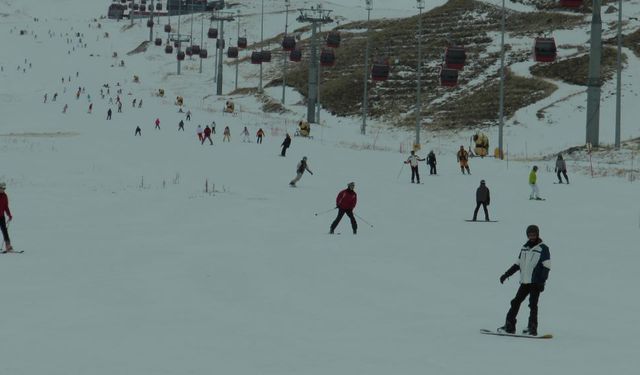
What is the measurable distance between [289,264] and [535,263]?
7.30 m

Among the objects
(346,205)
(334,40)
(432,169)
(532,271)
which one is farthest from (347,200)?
(334,40)

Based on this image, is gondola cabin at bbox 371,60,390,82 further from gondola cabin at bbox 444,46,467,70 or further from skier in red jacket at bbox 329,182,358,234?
skier in red jacket at bbox 329,182,358,234

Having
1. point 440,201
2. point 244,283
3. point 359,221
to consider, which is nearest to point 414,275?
point 244,283

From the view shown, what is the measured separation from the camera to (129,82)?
4419 inches

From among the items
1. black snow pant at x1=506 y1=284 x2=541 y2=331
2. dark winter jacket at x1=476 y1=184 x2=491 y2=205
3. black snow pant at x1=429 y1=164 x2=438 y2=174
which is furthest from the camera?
black snow pant at x1=429 y1=164 x2=438 y2=174

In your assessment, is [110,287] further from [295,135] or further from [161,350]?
[295,135]

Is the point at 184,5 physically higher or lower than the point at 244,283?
higher

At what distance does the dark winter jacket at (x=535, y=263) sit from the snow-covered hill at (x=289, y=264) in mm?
805

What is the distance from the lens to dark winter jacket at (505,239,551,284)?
11.7 m

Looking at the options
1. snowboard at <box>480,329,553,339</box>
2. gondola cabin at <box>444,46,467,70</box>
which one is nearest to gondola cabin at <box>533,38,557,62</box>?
gondola cabin at <box>444,46,467,70</box>

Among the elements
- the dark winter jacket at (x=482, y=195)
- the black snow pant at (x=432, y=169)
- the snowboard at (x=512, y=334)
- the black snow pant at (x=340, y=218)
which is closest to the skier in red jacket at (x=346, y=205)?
the black snow pant at (x=340, y=218)

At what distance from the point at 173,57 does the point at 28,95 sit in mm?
56716

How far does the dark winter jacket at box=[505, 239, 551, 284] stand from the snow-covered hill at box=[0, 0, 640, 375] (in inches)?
31.7

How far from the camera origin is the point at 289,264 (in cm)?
1825
